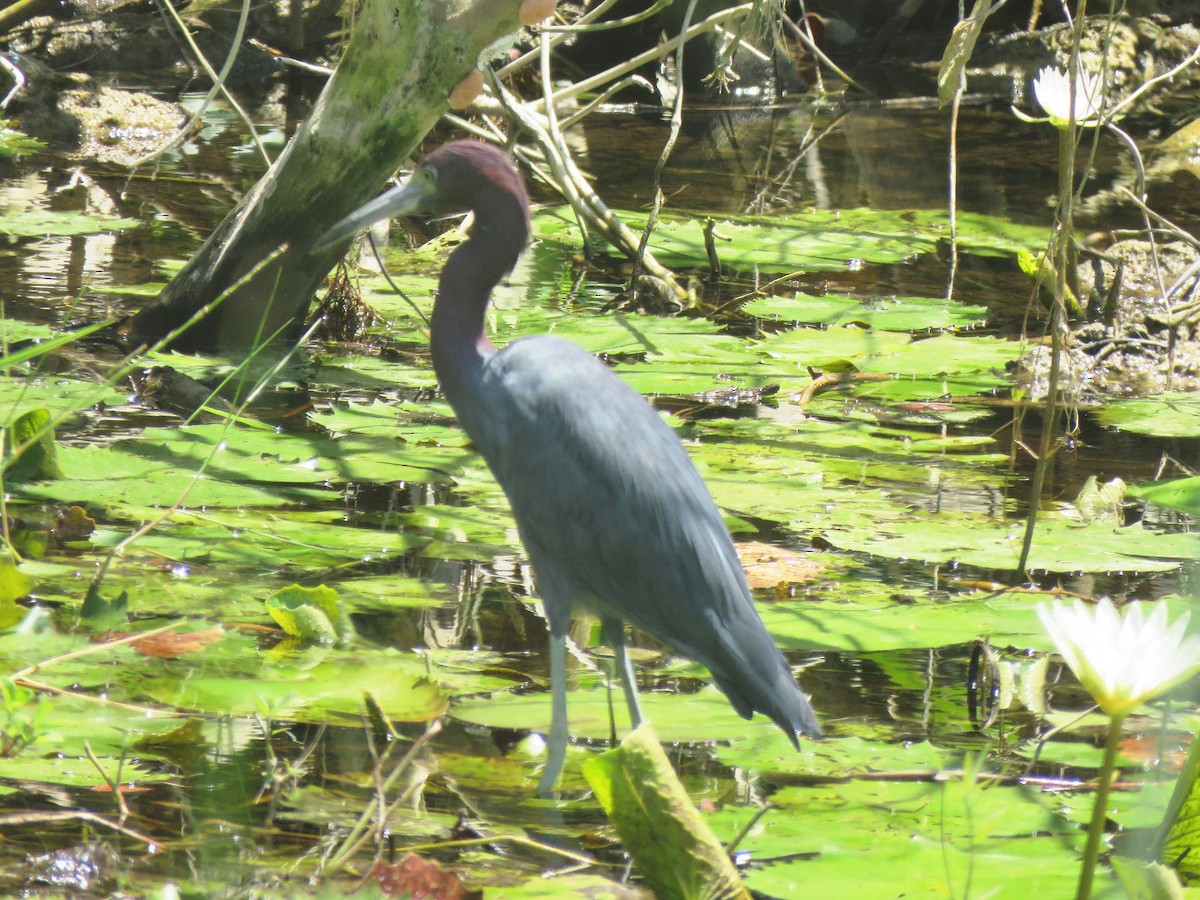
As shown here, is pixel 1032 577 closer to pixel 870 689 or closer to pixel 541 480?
pixel 870 689

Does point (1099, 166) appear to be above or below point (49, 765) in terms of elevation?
above

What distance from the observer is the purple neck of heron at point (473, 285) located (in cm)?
316

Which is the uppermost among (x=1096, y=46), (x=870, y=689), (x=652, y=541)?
(x=1096, y=46)

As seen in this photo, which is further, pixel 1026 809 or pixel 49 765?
pixel 1026 809

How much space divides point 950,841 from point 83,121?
859 cm

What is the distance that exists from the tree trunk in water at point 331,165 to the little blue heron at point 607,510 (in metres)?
1.32

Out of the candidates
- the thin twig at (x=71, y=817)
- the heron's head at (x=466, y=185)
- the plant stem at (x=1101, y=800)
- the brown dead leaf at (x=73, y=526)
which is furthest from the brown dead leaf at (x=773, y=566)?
the plant stem at (x=1101, y=800)

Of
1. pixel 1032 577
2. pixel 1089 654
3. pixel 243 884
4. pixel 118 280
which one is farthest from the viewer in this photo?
pixel 118 280

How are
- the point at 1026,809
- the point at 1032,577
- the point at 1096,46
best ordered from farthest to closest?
the point at 1096,46, the point at 1032,577, the point at 1026,809

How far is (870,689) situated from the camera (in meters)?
3.15

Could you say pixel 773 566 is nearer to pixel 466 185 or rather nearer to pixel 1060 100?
pixel 466 185

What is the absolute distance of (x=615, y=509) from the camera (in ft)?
9.68

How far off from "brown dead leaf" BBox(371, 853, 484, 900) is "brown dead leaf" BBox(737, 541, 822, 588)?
1556mm

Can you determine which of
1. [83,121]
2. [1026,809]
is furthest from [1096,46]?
[1026,809]
